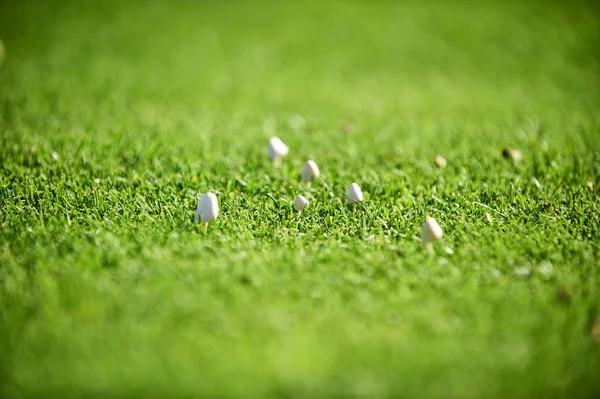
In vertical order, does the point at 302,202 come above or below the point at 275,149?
below

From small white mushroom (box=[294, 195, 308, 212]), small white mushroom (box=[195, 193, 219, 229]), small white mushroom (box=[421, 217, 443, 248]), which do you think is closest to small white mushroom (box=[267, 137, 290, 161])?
small white mushroom (box=[294, 195, 308, 212])

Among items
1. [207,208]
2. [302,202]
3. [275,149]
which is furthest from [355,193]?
[207,208]

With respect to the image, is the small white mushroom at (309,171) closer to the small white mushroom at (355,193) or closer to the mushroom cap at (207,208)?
the small white mushroom at (355,193)

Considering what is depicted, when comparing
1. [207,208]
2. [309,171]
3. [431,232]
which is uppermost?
[309,171]

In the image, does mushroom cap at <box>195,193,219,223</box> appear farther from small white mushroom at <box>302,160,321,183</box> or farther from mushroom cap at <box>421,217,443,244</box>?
mushroom cap at <box>421,217,443,244</box>

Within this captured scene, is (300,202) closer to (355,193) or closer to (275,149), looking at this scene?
(355,193)

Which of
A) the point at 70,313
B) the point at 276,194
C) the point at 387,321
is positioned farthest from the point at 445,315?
the point at 70,313
